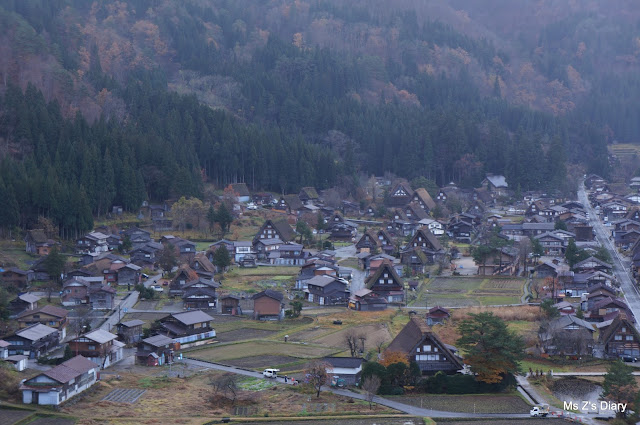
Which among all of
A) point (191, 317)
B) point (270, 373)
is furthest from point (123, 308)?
point (270, 373)

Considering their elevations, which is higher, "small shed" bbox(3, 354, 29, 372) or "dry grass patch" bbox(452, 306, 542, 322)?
"dry grass patch" bbox(452, 306, 542, 322)

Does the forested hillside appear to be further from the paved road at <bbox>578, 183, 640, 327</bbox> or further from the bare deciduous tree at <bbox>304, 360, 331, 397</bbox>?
the bare deciduous tree at <bbox>304, 360, 331, 397</bbox>

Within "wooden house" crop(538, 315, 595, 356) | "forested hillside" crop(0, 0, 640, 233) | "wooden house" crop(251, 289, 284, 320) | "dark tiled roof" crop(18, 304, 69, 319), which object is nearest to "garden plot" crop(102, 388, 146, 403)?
"dark tiled roof" crop(18, 304, 69, 319)

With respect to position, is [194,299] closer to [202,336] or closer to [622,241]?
[202,336]

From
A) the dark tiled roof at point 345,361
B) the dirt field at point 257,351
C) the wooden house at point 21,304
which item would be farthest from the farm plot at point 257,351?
the wooden house at point 21,304

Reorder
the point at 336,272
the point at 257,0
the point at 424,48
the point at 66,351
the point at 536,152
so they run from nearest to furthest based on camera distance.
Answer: the point at 66,351, the point at 336,272, the point at 536,152, the point at 424,48, the point at 257,0

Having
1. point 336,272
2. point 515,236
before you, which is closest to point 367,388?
point 336,272
